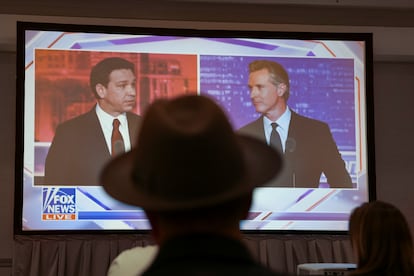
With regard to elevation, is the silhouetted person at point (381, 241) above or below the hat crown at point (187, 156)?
below

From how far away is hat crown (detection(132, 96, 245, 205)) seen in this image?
831mm

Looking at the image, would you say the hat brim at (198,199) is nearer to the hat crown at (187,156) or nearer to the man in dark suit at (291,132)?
the hat crown at (187,156)

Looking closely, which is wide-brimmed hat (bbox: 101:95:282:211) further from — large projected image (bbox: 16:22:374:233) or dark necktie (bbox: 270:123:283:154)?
dark necktie (bbox: 270:123:283:154)

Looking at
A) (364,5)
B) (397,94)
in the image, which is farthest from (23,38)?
(397,94)

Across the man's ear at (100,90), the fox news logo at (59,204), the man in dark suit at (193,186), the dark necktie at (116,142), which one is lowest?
the fox news logo at (59,204)

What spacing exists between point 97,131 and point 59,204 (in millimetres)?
553

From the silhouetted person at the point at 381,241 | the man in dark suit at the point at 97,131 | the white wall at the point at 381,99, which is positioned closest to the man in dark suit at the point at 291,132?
the white wall at the point at 381,99

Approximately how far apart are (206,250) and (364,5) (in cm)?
493

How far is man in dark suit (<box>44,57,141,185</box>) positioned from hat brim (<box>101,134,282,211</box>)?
386 cm

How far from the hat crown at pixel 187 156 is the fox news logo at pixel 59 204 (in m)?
3.90

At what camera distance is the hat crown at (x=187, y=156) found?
A: 0.83 meters

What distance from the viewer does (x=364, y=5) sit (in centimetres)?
545

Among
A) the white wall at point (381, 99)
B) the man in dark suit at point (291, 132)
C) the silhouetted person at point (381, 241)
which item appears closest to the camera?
the silhouetted person at point (381, 241)

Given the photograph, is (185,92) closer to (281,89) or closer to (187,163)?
(281,89)
